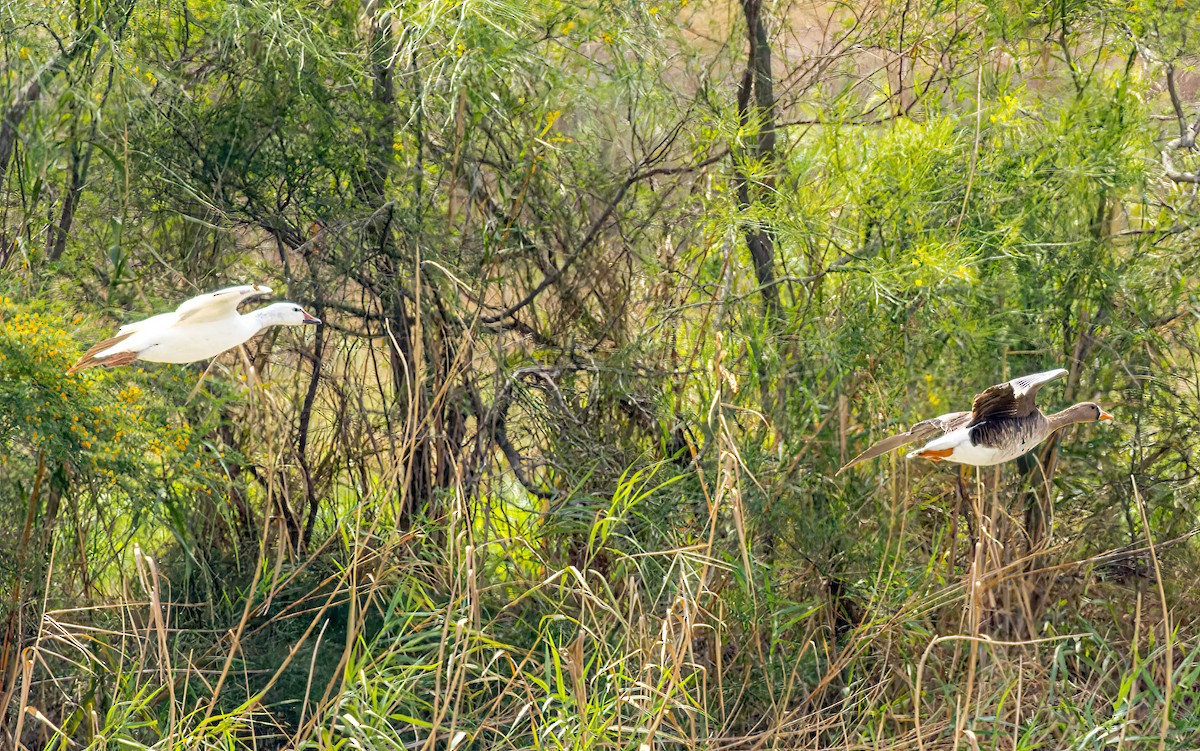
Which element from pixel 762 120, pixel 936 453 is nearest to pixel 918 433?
pixel 936 453

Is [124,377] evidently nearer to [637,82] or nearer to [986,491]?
[637,82]

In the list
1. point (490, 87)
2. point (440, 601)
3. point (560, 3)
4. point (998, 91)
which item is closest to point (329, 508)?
point (440, 601)

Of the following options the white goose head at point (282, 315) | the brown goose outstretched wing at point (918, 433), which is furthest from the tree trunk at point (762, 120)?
the white goose head at point (282, 315)

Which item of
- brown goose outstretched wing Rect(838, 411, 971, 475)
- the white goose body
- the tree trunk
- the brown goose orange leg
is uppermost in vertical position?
the tree trunk

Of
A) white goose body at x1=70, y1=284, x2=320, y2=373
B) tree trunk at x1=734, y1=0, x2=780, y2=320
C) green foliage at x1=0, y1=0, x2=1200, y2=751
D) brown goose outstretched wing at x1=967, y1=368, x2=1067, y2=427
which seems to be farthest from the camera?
tree trunk at x1=734, y1=0, x2=780, y2=320

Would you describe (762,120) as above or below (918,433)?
above

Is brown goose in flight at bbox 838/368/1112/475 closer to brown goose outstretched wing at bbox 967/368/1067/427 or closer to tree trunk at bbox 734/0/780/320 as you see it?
brown goose outstretched wing at bbox 967/368/1067/427

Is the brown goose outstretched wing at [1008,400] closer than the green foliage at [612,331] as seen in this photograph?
Yes

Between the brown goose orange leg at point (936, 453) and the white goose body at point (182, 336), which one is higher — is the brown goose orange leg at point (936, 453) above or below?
below

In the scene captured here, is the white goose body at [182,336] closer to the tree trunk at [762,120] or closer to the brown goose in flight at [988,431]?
the brown goose in flight at [988,431]

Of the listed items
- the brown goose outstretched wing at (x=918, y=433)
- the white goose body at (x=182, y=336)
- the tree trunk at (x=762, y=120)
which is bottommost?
the brown goose outstretched wing at (x=918, y=433)

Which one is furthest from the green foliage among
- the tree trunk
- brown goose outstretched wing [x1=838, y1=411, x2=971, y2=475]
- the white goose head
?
the white goose head

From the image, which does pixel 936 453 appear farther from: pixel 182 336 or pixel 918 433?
pixel 182 336

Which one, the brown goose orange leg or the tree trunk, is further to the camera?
the tree trunk
